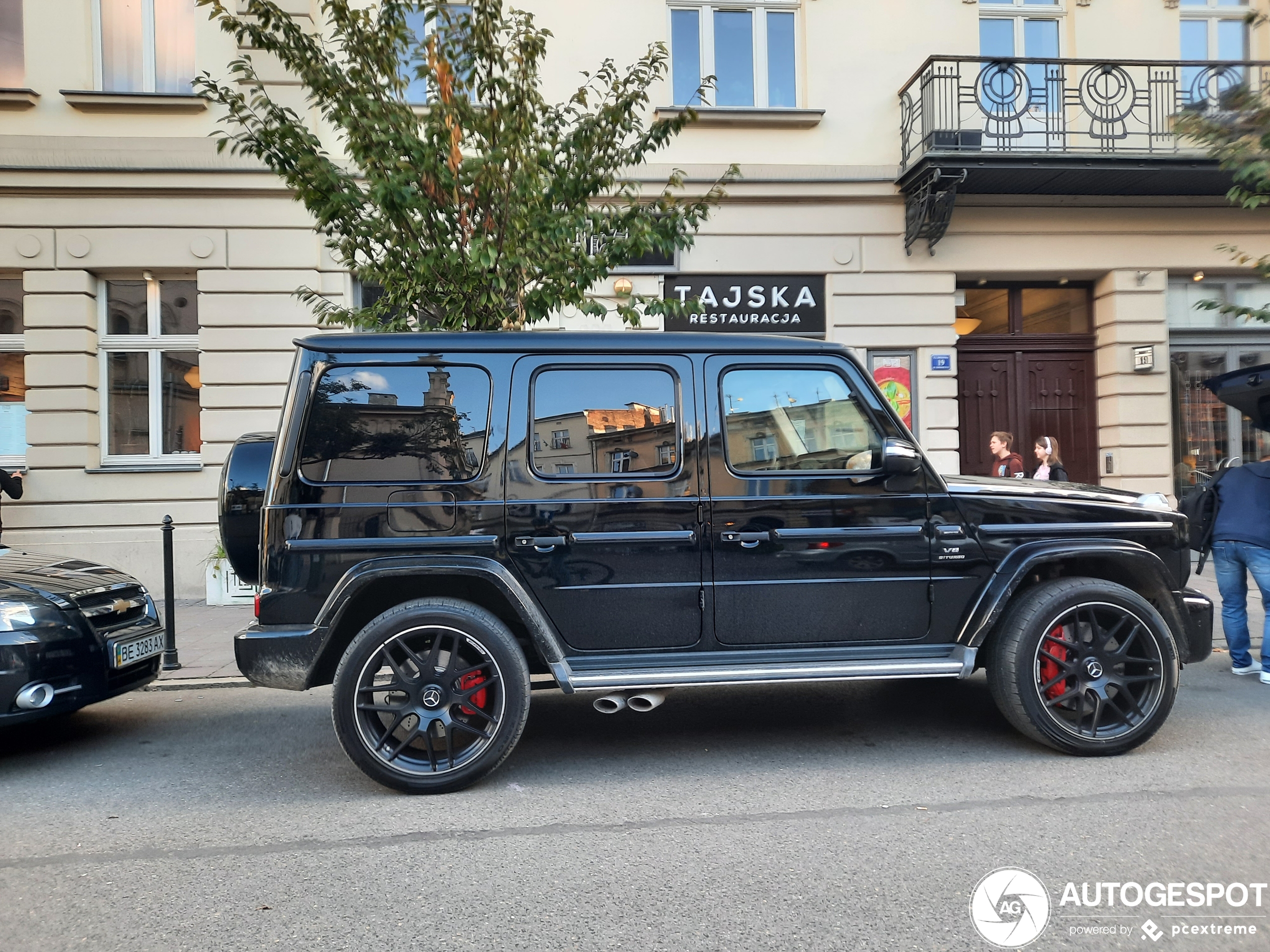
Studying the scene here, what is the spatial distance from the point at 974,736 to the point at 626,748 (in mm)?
1855

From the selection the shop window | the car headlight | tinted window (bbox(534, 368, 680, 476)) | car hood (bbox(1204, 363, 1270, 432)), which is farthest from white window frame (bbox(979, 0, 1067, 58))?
the car headlight

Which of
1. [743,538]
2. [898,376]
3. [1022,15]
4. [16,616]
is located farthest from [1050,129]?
[16,616]

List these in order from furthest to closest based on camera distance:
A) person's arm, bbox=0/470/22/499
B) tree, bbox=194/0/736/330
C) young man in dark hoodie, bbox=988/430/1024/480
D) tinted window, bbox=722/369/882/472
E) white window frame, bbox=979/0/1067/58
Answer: white window frame, bbox=979/0/1067/58 < person's arm, bbox=0/470/22/499 < young man in dark hoodie, bbox=988/430/1024/480 < tree, bbox=194/0/736/330 < tinted window, bbox=722/369/882/472

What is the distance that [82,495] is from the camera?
10414 mm

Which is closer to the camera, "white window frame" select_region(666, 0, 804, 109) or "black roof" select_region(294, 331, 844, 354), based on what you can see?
"black roof" select_region(294, 331, 844, 354)

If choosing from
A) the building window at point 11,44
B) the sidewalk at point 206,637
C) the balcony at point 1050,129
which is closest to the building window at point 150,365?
the sidewalk at point 206,637

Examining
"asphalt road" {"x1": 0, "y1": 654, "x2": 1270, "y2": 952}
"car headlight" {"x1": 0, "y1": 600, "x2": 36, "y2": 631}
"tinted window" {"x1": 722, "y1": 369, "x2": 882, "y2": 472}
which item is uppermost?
"tinted window" {"x1": 722, "y1": 369, "x2": 882, "y2": 472}

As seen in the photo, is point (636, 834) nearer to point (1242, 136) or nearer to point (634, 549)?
point (634, 549)

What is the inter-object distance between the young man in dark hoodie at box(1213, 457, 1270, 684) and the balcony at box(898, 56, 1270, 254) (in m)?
5.65

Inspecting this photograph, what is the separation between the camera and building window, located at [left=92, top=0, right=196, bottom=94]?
10828 mm

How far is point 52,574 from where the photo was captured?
200 inches

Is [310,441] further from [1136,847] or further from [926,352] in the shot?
[926,352]

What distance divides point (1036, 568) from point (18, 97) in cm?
1225

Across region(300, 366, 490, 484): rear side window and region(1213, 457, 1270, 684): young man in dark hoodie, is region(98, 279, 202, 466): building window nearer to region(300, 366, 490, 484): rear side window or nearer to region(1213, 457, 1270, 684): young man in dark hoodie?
region(300, 366, 490, 484): rear side window
